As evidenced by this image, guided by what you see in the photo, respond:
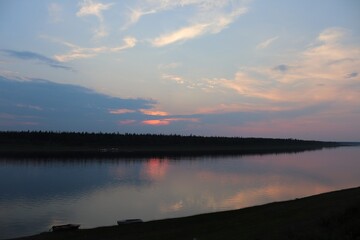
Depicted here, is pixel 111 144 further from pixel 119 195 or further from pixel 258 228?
pixel 258 228

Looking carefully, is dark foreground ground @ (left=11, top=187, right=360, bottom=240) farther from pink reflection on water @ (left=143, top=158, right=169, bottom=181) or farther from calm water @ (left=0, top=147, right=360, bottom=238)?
pink reflection on water @ (left=143, top=158, right=169, bottom=181)

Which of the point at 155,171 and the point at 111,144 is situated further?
the point at 111,144

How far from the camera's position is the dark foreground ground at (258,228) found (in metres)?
11.7

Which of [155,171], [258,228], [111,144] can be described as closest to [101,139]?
[111,144]

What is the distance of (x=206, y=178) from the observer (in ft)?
170

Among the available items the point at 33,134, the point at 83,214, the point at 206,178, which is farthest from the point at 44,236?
the point at 33,134

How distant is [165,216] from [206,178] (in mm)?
25140

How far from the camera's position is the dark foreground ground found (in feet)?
38.5

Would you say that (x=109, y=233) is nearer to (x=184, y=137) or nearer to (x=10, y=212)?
(x=10, y=212)

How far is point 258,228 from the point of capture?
53.1 ft

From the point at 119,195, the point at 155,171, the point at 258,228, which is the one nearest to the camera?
the point at 258,228

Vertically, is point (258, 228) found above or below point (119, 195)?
above

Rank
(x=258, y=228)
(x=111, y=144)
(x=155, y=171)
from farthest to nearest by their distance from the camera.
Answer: (x=111, y=144) → (x=155, y=171) → (x=258, y=228)

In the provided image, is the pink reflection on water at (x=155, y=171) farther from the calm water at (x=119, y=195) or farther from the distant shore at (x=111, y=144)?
the distant shore at (x=111, y=144)
